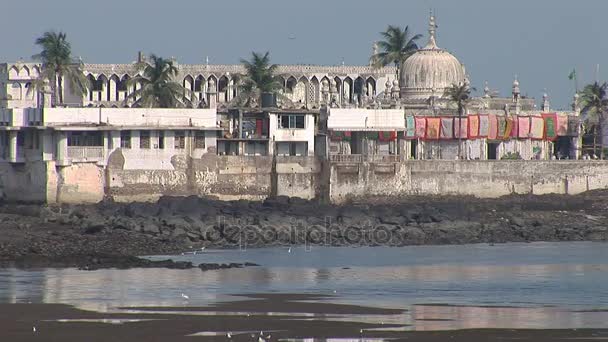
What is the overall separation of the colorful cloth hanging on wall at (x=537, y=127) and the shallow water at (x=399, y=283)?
33.7 meters

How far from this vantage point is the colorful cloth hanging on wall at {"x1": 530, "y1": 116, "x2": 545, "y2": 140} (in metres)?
98.1

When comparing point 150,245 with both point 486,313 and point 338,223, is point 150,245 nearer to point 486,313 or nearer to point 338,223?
point 338,223

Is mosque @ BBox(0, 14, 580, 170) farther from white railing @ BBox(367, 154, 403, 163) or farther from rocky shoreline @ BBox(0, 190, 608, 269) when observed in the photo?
rocky shoreline @ BBox(0, 190, 608, 269)

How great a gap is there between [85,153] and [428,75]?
3305cm

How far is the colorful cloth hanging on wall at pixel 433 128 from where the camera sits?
→ 9581cm

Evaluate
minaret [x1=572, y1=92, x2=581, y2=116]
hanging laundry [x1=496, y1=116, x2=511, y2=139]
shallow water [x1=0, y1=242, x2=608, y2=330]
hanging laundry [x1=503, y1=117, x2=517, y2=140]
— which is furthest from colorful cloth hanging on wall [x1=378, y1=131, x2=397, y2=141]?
shallow water [x1=0, y1=242, x2=608, y2=330]

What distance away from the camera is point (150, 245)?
6206 centimetres

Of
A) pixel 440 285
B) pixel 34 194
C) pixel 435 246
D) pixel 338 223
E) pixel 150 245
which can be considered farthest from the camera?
pixel 34 194

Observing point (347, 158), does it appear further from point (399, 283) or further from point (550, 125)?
point (399, 283)

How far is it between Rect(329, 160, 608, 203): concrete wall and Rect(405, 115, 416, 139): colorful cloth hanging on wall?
7.37 metres

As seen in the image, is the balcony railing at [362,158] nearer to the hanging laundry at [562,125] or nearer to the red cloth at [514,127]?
the red cloth at [514,127]

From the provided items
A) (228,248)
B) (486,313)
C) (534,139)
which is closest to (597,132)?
(534,139)

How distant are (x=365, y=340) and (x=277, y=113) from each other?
48898mm

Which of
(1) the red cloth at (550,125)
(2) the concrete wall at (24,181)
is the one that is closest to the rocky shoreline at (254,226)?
(2) the concrete wall at (24,181)
